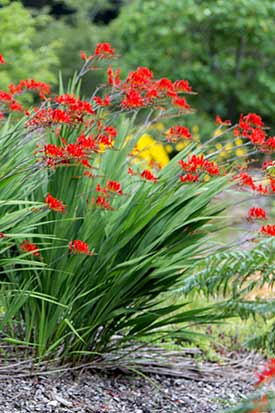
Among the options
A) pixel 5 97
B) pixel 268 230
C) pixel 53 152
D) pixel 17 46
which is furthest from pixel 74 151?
pixel 17 46

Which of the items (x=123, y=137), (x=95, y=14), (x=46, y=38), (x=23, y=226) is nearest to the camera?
(x=23, y=226)

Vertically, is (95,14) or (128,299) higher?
(128,299)

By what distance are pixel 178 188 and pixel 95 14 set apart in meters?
21.8

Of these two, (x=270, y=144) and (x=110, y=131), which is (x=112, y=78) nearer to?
(x=110, y=131)

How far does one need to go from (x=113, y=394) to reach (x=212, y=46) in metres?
10.1

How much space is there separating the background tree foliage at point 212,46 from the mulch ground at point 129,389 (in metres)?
8.64

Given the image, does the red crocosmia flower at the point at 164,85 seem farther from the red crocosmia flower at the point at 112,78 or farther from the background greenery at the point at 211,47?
the background greenery at the point at 211,47

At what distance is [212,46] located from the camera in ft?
43.4

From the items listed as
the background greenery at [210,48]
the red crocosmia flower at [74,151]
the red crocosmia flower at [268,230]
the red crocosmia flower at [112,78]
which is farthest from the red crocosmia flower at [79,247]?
the background greenery at [210,48]

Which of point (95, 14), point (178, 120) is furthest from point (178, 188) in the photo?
point (95, 14)

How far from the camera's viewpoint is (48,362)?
12.4 ft

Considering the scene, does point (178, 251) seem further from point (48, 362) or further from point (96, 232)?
point (48, 362)

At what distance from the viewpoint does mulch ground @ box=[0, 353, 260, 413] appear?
357cm

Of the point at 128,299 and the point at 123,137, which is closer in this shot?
the point at 128,299
